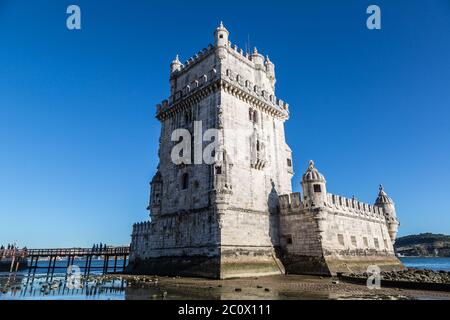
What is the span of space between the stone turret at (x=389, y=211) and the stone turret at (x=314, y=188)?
17.6 metres

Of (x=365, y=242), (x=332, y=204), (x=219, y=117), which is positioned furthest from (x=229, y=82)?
(x=365, y=242)

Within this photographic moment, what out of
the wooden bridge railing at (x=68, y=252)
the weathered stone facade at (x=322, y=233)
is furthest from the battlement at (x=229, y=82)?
the wooden bridge railing at (x=68, y=252)

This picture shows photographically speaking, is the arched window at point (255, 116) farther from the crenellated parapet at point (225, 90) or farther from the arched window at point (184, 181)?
the arched window at point (184, 181)

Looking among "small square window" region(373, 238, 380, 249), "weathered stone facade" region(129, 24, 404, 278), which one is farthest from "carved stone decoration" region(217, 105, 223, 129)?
"small square window" region(373, 238, 380, 249)

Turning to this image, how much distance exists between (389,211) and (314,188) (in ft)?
63.3

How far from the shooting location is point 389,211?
1517 inches

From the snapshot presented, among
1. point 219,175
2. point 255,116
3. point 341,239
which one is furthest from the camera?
point 255,116

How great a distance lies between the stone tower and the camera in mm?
23578

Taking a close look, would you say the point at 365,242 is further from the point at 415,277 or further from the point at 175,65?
the point at 175,65

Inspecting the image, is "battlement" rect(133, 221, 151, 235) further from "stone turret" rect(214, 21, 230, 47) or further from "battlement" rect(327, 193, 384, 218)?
"stone turret" rect(214, 21, 230, 47)

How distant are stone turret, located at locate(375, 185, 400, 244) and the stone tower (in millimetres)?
15558

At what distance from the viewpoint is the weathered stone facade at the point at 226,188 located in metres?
23.7
